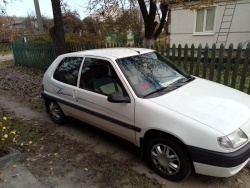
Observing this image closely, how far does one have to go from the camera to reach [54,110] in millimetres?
4559

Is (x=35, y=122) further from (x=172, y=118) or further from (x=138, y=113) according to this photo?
(x=172, y=118)

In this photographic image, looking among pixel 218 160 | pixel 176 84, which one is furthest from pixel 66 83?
pixel 218 160

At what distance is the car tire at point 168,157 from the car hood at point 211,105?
42cm

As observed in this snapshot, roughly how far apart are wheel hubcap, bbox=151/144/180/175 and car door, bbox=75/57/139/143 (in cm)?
40

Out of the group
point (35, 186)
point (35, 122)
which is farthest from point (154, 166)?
point (35, 122)

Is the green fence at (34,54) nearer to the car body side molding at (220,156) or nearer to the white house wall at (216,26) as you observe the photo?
the white house wall at (216,26)

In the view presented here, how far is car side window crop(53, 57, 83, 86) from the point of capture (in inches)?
147

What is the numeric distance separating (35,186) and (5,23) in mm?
3384

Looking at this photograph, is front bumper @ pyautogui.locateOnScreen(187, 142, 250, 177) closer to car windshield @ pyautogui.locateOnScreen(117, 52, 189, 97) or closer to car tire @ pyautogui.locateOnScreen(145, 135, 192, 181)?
car tire @ pyautogui.locateOnScreen(145, 135, 192, 181)

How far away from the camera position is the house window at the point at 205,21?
10.5 meters

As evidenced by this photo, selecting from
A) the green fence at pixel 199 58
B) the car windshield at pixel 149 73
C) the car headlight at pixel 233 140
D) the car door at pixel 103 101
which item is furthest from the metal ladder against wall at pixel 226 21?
the car headlight at pixel 233 140

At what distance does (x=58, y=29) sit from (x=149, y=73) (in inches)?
237

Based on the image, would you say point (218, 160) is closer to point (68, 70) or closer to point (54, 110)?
point (68, 70)

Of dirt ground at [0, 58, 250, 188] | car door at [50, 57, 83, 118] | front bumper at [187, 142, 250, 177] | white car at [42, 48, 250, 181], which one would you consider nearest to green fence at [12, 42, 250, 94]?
white car at [42, 48, 250, 181]
